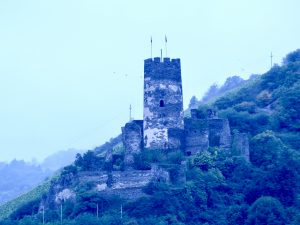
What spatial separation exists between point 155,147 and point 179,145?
1.27 m

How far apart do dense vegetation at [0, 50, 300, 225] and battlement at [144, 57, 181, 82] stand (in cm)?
429

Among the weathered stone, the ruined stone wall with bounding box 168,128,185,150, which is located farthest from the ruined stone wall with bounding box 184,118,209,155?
the weathered stone

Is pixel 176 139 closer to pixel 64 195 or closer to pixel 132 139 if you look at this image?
pixel 132 139

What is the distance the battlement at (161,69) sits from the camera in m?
44.1

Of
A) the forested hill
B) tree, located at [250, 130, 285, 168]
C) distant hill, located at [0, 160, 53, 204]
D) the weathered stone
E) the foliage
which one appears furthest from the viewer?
distant hill, located at [0, 160, 53, 204]

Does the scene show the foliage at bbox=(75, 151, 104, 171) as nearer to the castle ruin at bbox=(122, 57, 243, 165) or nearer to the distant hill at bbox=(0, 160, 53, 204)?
the castle ruin at bbox=(122, 57, 243, 165)

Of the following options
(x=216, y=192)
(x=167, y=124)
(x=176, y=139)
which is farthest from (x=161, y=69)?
(x=216, y=192)

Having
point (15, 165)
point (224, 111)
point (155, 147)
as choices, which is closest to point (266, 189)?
point (155, 147)

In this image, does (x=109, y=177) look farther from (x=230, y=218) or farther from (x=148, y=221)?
(x=230, y=218)

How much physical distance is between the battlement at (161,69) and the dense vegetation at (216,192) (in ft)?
14.1

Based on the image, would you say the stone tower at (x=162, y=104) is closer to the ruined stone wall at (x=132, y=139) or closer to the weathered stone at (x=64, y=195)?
the ruined stone wall at (x=132, y=139)

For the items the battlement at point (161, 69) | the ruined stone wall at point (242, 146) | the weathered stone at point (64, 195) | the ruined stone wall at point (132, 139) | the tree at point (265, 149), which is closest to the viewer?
the weathered stone at point (64, 195)

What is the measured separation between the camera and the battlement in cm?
4409

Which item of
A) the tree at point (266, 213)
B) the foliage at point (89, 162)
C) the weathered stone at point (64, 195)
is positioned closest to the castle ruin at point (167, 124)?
the foliage at point (89, 162)
